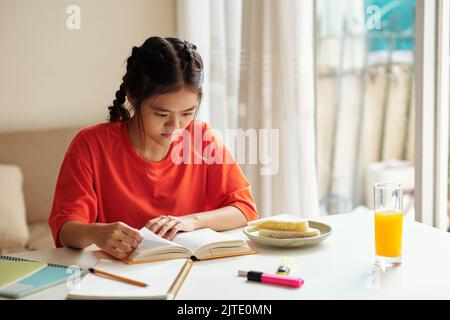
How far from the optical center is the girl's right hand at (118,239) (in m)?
1.28

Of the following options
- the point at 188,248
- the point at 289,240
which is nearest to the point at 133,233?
the point at 188,248

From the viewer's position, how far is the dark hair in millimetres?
1566

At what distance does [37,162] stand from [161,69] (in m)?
1.20

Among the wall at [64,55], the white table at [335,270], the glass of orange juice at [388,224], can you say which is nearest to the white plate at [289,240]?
the white table at [335,270]

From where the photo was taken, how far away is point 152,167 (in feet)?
5.51

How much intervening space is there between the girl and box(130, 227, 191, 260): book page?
116 mm

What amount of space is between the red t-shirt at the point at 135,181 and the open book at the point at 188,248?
31 centimetres

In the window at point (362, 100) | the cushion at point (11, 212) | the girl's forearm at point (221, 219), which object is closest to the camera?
the girl's forearm at point (221, 219)

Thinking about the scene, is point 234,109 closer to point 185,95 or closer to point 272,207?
point 272,207

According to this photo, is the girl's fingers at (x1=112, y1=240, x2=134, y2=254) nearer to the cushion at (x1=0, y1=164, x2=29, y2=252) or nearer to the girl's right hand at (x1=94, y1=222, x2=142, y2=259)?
the girl's right hand at (x1=94, y1=222, x2=142, y2=259)

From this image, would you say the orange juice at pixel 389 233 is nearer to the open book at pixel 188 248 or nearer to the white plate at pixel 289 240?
the white plate at pixel 289 240

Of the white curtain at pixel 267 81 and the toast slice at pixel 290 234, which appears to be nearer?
the toast slice at pixel 290 234

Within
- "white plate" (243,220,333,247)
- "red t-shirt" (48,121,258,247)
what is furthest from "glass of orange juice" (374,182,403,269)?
"red t-shirt" (48,121,258,247)

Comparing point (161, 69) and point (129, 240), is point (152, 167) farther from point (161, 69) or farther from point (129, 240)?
point (129, 240)
